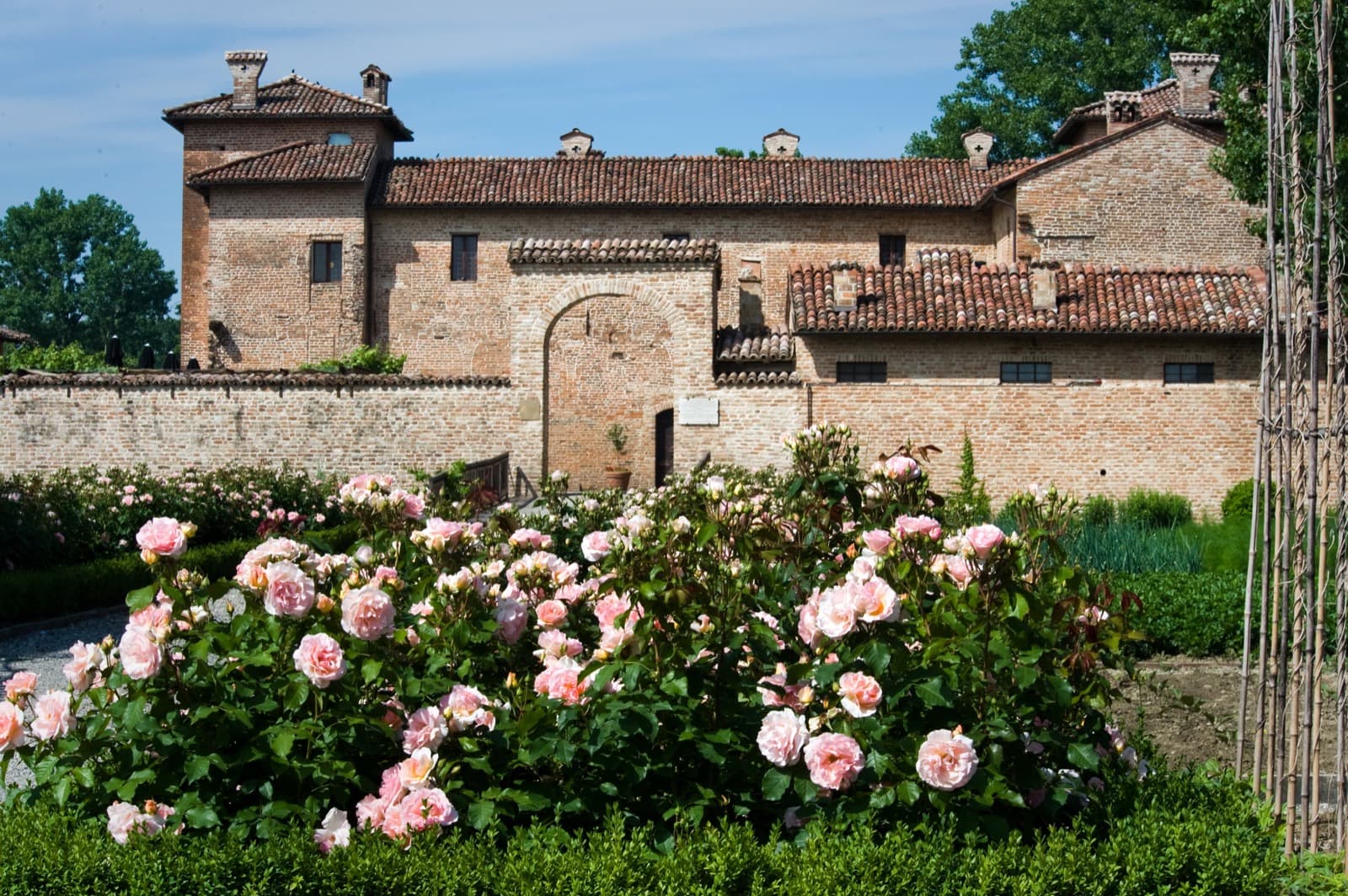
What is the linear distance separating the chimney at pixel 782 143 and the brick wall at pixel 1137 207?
26.4 ft

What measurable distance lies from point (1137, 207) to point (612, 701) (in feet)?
87.1

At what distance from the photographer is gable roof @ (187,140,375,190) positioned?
30250 millimetres

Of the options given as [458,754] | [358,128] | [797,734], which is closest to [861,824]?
[797,734]

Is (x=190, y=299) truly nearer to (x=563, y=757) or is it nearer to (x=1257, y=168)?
(x=1257, y=168)

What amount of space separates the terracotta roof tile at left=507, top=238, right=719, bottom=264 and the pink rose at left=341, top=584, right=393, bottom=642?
19389 millimetres

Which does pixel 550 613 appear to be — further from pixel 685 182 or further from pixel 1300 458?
pixel 685 182

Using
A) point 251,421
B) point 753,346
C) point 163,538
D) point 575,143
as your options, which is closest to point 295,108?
point 575,143

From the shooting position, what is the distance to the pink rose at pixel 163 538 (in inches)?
156

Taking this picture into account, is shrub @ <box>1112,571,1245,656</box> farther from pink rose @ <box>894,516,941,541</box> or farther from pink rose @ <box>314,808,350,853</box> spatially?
pink rose @ <box>314,808,350,853</box>

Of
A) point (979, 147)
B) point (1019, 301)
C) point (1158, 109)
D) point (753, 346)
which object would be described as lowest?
point (753, 346)

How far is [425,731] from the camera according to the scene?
3.79m

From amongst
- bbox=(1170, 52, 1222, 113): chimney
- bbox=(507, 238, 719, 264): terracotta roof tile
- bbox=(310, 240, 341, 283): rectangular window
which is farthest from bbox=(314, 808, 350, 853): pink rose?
bbox=(1170, 52, 1222, 113): chimney

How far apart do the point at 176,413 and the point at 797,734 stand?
74.7ft

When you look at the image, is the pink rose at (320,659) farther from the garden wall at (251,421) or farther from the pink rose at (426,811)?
the garden wall at (251,421)
